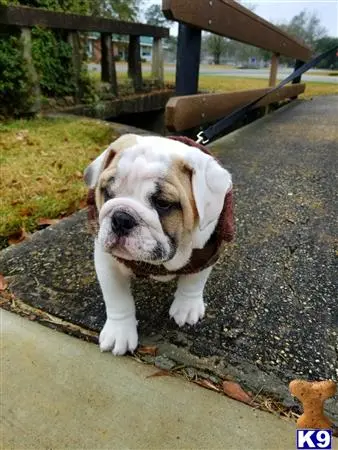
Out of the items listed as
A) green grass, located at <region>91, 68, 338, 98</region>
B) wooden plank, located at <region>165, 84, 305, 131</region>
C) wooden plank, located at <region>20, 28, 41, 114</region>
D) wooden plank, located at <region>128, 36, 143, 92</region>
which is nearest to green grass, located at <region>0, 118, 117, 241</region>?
wooden plank, located at <region>20, 28, 41, 114</region>

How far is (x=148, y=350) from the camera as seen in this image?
1.49 m

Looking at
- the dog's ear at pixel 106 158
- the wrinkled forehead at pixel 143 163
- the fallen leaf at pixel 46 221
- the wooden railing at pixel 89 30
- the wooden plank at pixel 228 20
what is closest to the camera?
the wrinkled forehead at pixel 143 163

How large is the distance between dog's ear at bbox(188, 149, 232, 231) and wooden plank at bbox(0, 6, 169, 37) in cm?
447

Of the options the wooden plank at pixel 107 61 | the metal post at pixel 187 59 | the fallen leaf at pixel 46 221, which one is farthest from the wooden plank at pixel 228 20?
the wooden plank at pixel 107 61

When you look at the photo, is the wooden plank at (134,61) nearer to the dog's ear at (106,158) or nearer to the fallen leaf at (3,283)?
the fallen leaf at (3,283)

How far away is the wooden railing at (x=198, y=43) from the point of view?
2.95 meters

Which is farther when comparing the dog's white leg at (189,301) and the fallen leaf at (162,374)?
the dog's white leg at (189,301)

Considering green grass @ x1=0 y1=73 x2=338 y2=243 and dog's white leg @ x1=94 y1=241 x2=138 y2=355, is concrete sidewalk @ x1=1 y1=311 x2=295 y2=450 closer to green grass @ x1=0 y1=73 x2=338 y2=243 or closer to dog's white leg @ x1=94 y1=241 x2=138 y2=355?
dog's white leg @ x1=94 y1=241 x2=138 y2=355

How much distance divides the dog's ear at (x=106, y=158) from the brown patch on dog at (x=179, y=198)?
0.69ft

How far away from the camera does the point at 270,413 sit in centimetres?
127

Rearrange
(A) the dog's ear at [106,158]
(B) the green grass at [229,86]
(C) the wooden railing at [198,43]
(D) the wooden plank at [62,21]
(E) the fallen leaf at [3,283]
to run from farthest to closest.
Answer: (B) the green grass at [229,86] < (D) the wooden plank at [62,21] < (C) the wooden railing at [198,43] < (E) the fallen leaf at [3,283] < (A) the dog's ear at [106,158]

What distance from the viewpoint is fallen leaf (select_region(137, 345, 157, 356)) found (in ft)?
4.86

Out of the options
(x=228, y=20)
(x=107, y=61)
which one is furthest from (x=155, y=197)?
(x=107, y=61)

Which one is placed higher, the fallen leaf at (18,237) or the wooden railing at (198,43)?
the wooden railing at (198,43)
